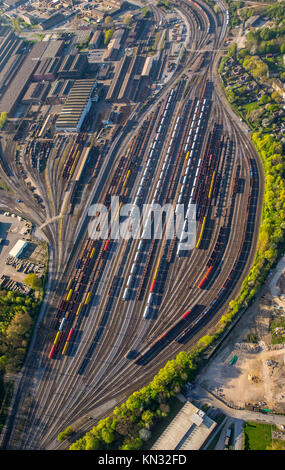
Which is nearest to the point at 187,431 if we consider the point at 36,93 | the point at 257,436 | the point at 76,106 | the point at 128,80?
the point at 257,436

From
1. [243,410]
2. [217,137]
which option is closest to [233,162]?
[217,137]

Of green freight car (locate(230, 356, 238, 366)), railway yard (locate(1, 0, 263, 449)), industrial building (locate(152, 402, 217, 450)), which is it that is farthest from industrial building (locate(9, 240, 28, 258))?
green freight car (locate(230, 356, 238, 366))

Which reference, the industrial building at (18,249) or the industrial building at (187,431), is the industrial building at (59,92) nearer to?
the industrial building at (18,249)

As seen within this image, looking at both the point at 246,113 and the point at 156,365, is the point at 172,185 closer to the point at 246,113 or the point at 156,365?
the point at 246,113

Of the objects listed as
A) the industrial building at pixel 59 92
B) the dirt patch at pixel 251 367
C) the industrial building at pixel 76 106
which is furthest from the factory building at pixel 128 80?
the dirt patch at pixel 251 367

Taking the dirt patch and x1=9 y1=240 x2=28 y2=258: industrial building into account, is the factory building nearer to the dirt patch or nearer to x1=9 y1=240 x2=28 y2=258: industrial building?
x1=9 y1=240 x2=28 y2=258: industrial building
